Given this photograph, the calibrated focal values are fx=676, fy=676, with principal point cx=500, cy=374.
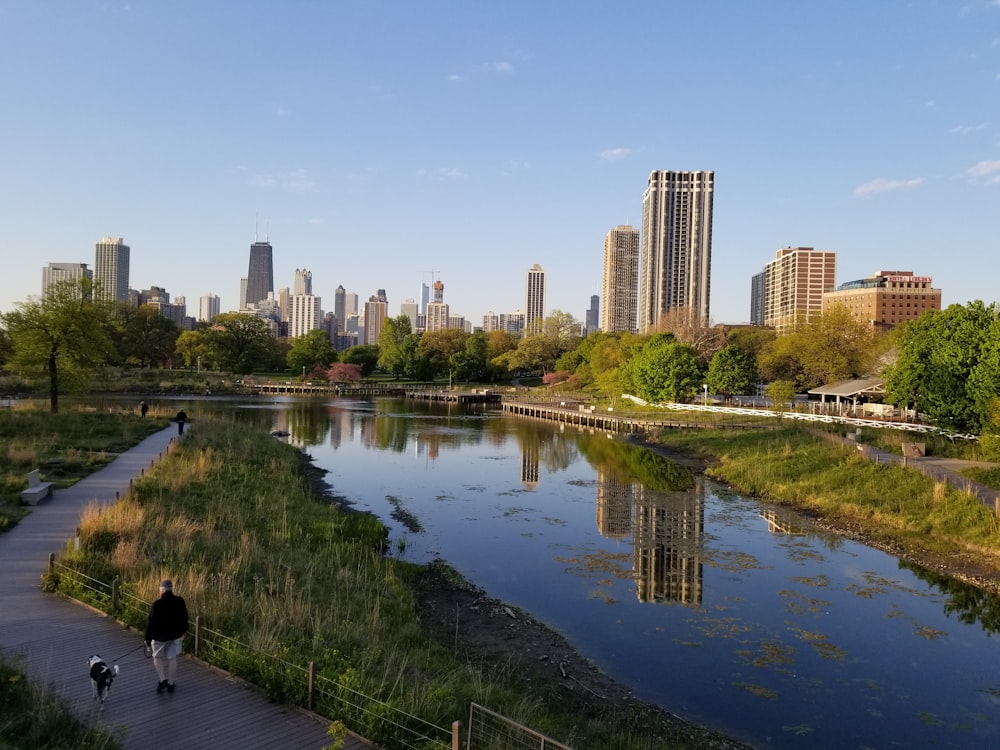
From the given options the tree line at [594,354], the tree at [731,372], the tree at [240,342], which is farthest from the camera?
the tree at [240,342]

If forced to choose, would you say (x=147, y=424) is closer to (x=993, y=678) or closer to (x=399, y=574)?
(x=399, y=574)

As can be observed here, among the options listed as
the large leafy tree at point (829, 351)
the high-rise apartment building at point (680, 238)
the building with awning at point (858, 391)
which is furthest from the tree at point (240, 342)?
the high-rise apartment building at point (680, 238)

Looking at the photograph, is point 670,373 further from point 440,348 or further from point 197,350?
point 197,350

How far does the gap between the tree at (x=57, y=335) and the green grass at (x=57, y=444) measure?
2.59 metres

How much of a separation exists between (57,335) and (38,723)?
38.1 m

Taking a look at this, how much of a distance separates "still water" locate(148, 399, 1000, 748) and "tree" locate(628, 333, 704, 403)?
29041mm

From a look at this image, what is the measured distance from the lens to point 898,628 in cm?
1566

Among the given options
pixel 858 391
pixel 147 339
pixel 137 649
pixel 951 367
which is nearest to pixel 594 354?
pixel 858 391

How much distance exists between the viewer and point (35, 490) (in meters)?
18.5

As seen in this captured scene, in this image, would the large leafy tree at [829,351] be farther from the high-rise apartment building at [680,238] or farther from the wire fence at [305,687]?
the high-rise apartment building at [680,238]

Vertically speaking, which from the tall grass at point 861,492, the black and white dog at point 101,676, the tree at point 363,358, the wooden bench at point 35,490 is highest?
the tree at point 363,358

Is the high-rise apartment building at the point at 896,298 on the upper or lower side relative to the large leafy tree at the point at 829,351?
upper

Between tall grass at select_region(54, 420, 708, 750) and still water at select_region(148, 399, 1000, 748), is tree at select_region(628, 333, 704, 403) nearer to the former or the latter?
still water at select_region(148, 399, 1000, 748)

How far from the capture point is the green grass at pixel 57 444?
1977cm
